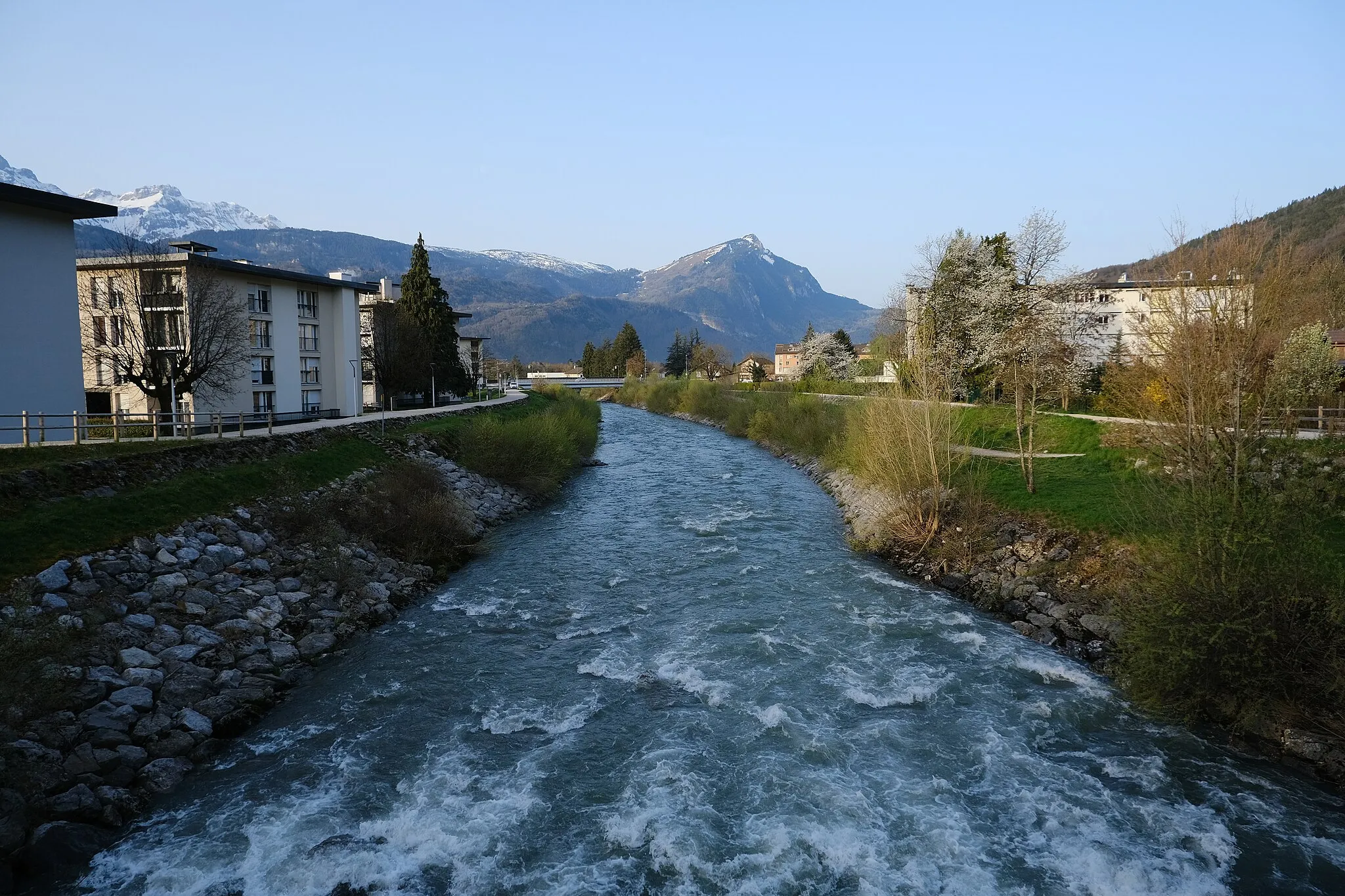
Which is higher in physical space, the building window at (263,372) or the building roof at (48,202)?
the building roof at (48,202)

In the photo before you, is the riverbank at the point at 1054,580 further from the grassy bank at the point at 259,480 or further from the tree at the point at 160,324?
the tree at the point at 160,324

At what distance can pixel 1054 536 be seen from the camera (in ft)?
66.8

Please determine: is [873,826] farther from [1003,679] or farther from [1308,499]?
[1308,499]

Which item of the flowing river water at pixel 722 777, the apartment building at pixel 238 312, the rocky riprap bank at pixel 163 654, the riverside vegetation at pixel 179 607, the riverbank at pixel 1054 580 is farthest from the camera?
the apartment building at pixel 238 312

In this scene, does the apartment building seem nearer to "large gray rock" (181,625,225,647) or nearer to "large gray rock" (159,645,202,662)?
"large gray rock" (181,625,225,647)

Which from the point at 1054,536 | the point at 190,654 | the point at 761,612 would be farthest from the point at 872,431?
the point at 190,654

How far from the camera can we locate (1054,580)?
1862 centimetres

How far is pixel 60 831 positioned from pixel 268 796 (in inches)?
91.9

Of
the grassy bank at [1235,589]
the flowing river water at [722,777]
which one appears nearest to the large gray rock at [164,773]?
the flowing river water at [722,777]

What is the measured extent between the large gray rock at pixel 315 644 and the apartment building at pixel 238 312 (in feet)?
69.5

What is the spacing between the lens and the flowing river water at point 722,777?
9.35 m

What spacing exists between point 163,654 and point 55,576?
109 inches

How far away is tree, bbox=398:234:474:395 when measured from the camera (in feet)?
183

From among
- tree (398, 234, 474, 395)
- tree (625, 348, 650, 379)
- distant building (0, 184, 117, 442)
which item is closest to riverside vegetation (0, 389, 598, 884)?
distant building (0, 184, 117, 442)
